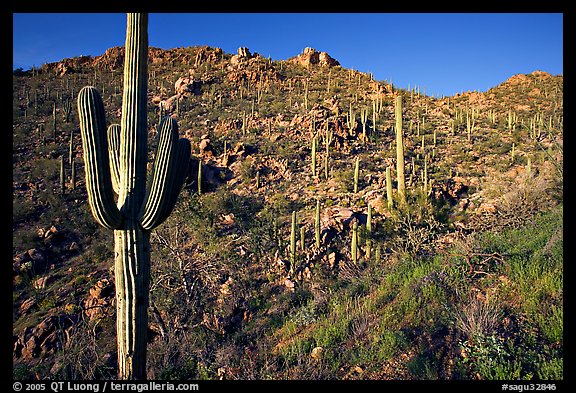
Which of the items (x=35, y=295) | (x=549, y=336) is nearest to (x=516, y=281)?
(x=549, y=336)

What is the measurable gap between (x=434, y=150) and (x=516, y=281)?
545 inches

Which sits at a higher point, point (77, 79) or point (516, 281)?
point (77, 79)

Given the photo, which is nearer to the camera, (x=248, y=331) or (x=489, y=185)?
(x=248, y=331)

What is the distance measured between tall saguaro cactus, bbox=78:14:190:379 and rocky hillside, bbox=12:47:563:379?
2.03 metres

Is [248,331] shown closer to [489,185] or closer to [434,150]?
[489,185]

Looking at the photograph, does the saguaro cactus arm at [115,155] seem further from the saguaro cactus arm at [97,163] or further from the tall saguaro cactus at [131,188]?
the saguaro cactus arm at [97,163]

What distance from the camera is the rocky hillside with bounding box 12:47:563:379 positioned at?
4836mm

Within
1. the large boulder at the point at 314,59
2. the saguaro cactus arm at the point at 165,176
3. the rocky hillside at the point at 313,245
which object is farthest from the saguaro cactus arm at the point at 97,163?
the large boulder at the point at 314,59

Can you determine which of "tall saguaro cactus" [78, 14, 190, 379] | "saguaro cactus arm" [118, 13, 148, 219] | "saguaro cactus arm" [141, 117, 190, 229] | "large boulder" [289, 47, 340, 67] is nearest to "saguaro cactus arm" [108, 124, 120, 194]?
"tall saguaro cactus" [78, 14, 190, 379]

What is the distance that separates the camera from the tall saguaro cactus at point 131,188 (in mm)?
3662

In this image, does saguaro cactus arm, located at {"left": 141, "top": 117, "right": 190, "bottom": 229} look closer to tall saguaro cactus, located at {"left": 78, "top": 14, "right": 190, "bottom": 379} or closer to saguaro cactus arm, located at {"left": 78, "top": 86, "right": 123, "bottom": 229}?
tall saguaro cactus, located at {"left": 78, "top": 14, "right": 190, "bottom": 379}

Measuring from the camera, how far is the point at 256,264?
440 inches

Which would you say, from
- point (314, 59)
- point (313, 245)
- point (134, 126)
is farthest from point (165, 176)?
point (314, 59)
